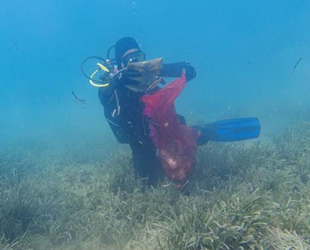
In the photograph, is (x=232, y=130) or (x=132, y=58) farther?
(x=232, y=130)

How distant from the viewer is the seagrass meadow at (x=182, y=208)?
3.21 meters

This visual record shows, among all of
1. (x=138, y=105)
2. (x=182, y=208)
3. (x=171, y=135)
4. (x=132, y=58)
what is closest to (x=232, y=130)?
(x=171, y=135)

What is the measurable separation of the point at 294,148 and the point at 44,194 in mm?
5795

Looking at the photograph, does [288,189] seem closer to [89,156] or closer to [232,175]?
[232,175]

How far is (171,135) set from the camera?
4918 millimetres

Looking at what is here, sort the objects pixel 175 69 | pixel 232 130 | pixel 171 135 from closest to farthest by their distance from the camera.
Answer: pixel 171 135 → pixel 175 69 → pixel 232 130

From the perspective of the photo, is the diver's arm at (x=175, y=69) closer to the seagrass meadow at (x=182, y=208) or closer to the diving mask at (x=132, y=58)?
the diving mask at (x=132, y=58)

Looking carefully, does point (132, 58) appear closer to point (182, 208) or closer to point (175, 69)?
point (175, 69)

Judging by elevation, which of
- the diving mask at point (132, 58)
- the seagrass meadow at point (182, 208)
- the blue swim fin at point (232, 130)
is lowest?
the seagrass meadow at point (182, 208)

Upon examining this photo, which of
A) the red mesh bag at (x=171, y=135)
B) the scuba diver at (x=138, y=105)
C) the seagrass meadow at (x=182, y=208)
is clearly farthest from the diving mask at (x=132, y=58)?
the seagrass meadow at (x=182, y=208)

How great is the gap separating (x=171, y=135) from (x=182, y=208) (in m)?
1.31

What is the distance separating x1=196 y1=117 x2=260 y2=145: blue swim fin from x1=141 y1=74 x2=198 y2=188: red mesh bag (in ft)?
3.20

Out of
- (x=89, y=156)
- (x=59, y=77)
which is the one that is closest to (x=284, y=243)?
(x=89, y=156)

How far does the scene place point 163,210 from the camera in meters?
4.49
